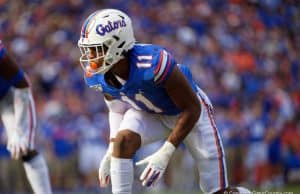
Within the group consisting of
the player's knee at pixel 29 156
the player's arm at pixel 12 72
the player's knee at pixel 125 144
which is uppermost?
the player's arm at pixel 12 72

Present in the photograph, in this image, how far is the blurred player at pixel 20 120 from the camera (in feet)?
19.6

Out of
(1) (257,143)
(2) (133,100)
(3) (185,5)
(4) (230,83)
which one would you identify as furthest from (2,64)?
(3) (185,5)

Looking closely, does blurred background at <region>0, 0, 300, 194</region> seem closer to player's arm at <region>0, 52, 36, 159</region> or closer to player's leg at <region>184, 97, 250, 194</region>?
player's arm at <region>0, 52, 36, 159</region>

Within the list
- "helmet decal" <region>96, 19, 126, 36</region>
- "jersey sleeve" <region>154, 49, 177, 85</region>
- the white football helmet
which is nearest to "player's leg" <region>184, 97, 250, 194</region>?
"jersey sleeve" <region>154, 49, 177, 85</region>

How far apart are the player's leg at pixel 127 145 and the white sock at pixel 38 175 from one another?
992 mm

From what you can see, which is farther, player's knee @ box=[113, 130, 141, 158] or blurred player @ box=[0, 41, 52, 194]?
blurred player @ box=[0, 41, 52, 194]

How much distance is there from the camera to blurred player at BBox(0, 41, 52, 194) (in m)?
5.96

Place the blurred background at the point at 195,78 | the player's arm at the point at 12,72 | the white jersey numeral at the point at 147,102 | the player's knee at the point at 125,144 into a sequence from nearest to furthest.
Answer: the player's knee at the point at 125,144 → the white jersey numeral at the point at 147,102 → the player's arm at the point at 12,72 → the blurred background at the point at 195,78

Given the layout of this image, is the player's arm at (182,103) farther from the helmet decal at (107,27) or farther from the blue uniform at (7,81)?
the blue uniform at (7,81)

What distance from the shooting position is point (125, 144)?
5.04 metres

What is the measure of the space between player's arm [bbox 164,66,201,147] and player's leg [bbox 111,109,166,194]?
242mm

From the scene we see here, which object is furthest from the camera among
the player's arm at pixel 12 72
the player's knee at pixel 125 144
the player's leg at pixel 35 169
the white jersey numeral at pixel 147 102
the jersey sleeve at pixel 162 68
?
the player's leg at pixel 35 169

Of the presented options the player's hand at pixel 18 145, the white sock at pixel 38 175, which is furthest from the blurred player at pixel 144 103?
the player's hand at pixel 18 145

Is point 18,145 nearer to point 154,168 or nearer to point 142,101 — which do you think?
point 142,101
